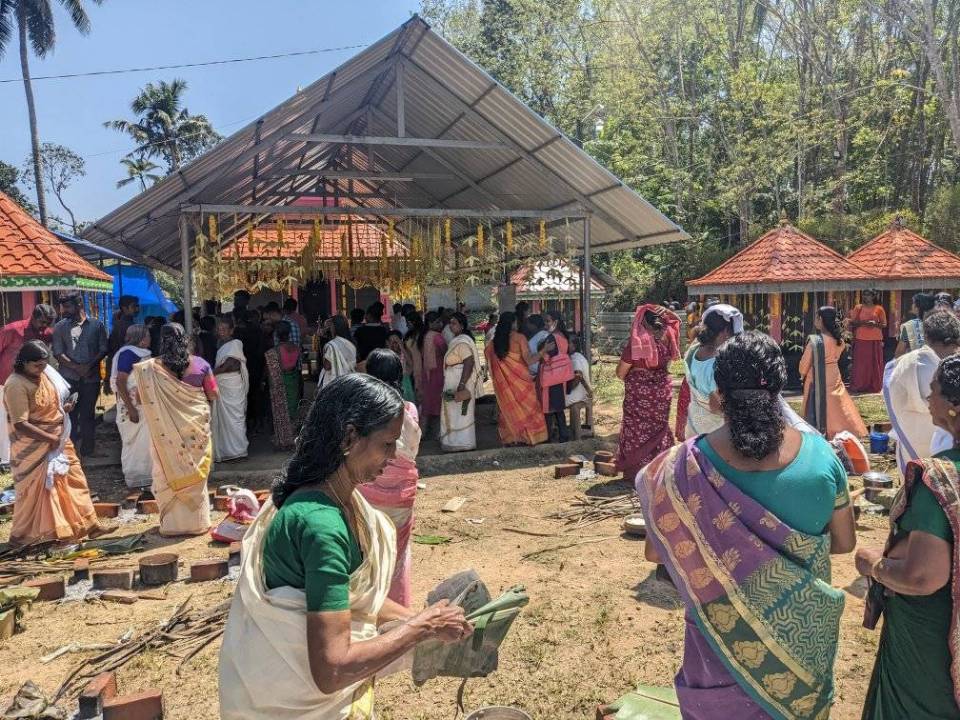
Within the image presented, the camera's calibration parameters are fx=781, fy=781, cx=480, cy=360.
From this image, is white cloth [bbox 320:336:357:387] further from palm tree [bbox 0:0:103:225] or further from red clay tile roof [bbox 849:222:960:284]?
palm tree [bbox 0:0:103:225]

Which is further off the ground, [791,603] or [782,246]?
[782,246]

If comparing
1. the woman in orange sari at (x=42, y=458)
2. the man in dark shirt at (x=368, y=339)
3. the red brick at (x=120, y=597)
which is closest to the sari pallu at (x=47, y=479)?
the woman in orange sari at (x=42, y=458)

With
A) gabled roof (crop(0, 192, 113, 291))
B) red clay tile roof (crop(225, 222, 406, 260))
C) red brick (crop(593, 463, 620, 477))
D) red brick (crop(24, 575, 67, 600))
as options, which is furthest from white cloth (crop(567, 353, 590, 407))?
gabled roof (crop(0, 192, 113, 291))

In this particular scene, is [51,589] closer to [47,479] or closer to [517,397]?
[47,479]

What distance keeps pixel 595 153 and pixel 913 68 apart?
35.6 feet

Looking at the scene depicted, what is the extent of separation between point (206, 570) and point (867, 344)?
39.8ft

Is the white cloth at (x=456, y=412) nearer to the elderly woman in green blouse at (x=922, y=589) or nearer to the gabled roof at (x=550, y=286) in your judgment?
the gabled roof at (x=550, y=286)

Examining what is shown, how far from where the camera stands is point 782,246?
1494 cm

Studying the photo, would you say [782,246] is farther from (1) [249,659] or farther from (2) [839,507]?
(1) [249,659]

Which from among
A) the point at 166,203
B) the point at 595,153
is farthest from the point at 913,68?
the point at 166,203

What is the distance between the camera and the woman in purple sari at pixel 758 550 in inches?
87.7

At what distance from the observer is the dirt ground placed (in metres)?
3.79

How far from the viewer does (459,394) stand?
9133 millimetres

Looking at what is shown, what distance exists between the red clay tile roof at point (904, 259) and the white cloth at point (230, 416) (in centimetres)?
1170
